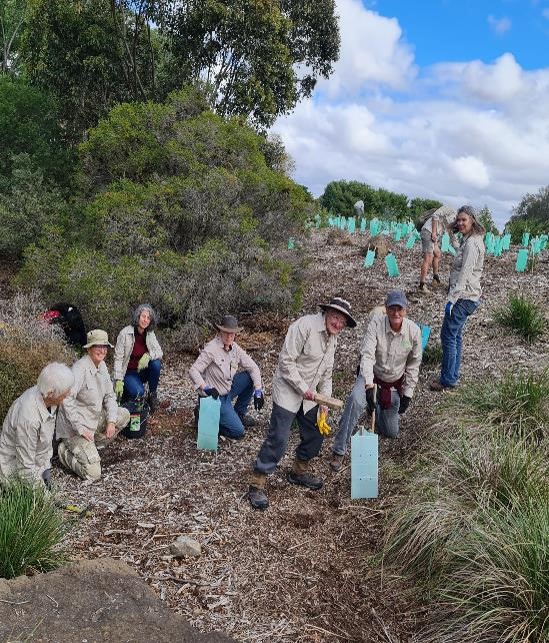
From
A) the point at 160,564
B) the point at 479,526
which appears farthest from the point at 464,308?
the point at 160,564

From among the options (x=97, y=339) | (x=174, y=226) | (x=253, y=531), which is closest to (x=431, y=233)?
(x=174, y=226)

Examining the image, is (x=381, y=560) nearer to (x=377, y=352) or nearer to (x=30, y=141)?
(x=377, y=352)

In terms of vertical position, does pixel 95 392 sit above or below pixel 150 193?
below

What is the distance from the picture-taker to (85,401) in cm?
517

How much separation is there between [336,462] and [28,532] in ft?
8.99

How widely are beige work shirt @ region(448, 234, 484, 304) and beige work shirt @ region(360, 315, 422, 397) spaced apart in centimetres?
99

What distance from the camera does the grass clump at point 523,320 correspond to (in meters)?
7.47

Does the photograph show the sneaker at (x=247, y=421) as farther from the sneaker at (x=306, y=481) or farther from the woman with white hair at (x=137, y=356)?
the sneaker at (x=306, y=481)

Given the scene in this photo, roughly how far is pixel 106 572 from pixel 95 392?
204 centimetres

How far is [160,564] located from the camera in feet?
12.7

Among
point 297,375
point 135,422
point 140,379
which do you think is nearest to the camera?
point 297,375

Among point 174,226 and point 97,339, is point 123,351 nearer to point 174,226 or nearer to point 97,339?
point 97,339

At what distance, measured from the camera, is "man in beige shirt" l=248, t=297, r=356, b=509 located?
457 centimetres

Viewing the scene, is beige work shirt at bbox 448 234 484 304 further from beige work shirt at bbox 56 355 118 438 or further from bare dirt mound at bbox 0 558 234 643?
bare dirt mound at bbox 0 558 234 643
